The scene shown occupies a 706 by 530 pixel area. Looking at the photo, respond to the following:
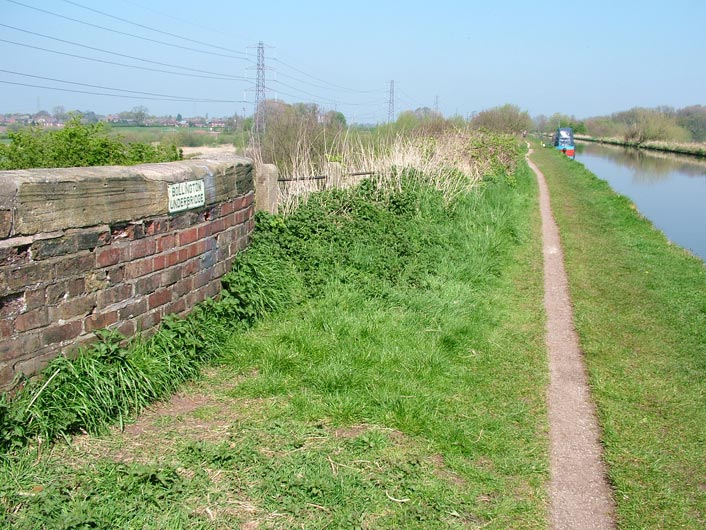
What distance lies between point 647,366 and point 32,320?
16.1 ft

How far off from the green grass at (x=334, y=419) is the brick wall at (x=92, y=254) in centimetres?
56

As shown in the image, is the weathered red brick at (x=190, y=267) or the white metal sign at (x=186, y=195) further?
the weathered red brick at (x=190, y=267)

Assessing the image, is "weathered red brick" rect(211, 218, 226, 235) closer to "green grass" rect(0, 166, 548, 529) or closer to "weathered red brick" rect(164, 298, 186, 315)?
"green grass" rect(0, 166, 548, 529)

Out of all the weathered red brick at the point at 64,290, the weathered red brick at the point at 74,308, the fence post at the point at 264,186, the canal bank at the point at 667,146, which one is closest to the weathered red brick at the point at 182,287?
the weathered red brick at the point at 74,308

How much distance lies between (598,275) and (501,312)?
9.84ft

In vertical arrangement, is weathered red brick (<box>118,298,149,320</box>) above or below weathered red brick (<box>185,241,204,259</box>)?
below

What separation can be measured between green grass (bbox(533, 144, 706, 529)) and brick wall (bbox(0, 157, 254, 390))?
3248mm

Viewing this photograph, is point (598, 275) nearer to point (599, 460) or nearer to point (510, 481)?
point (599, 460)

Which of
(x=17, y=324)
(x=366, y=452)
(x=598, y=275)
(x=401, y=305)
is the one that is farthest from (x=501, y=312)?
(x=17, y=324)

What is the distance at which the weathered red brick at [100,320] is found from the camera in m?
3.94

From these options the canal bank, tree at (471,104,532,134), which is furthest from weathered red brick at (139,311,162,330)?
the canal bank

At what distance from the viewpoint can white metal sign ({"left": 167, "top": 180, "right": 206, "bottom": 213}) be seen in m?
4.62

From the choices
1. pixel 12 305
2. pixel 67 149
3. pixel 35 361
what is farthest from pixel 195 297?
pixel 67 149

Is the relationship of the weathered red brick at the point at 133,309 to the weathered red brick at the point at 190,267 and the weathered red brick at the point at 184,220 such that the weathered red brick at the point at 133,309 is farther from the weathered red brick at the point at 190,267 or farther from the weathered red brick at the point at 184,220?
the weathered red brick at the point at 184,220
